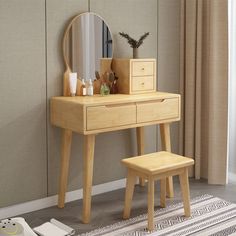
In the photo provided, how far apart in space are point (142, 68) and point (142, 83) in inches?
4.7

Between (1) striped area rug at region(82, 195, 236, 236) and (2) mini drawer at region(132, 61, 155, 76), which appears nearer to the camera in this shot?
(1) striped area rug at region(82, 195, 236, 236)

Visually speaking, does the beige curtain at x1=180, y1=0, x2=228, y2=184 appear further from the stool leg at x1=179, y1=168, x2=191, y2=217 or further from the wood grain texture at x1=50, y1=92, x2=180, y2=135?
the stool leg at x1=179, y1=168, x2=191, y2=217

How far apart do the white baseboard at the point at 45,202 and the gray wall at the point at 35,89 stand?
38mm

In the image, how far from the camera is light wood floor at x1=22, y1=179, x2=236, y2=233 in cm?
311

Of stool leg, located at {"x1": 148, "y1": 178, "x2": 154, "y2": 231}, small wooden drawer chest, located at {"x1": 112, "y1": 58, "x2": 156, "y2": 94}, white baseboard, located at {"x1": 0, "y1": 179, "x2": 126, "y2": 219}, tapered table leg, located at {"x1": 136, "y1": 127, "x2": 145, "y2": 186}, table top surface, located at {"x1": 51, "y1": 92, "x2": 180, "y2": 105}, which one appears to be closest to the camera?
stool leg, located at {"x1": 148, "y1": 178, "x2": 154, "y2": 231}

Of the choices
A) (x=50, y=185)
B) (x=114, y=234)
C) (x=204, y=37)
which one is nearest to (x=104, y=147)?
(x=50, y=185)

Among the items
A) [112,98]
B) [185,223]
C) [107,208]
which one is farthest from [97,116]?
[185,223]

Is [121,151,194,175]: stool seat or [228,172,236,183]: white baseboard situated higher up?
[121,151,194,175]: stool seat

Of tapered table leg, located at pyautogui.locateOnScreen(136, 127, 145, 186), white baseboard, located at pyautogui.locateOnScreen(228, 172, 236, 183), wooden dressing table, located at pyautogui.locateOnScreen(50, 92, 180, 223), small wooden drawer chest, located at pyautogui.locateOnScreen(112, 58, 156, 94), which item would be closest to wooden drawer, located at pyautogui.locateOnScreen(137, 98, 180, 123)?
wooden dressing table, located at pyautogui.locateOnScreen(50, 92, 180, 223)

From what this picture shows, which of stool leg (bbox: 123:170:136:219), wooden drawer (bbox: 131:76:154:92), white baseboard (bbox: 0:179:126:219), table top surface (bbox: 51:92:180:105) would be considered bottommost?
white baseboard (bbox: 0:179:126:219)

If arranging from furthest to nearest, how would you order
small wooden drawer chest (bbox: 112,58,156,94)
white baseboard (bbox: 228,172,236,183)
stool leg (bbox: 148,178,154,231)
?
white baseboard (bbox: 228,172,236,183), small wooden drawer chest (bbox: 112,58,156,94), stool leg (bbox: 148,178,154,231)

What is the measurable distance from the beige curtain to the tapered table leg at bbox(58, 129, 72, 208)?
128cm

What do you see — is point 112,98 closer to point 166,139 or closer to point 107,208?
point 166,139

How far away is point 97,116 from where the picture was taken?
2.99m
